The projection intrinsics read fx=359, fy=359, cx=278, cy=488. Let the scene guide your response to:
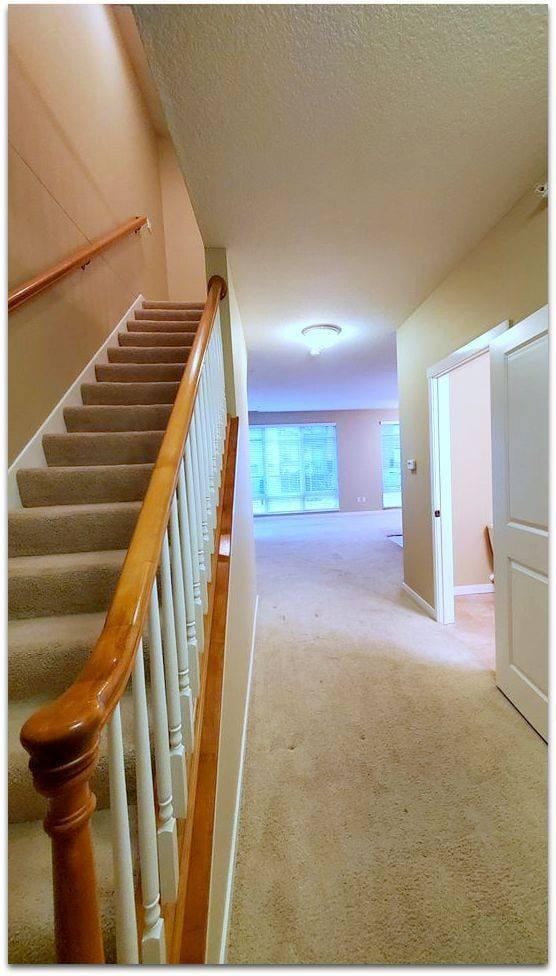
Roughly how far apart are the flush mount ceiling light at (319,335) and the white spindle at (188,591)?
8.12ft

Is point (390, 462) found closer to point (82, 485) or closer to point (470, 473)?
point (470, 473)

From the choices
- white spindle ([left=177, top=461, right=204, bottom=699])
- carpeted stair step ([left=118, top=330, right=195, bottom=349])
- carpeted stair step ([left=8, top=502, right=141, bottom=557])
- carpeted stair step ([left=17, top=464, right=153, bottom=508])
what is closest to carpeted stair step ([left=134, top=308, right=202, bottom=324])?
carpeted stair step ([left=118, top=330, right=195, bottom=349])

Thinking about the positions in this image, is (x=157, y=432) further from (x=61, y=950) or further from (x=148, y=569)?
(x=61, y=950)

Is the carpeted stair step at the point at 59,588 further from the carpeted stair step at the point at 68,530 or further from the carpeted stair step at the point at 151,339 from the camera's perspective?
the carpeted stair step at the point at 151,339

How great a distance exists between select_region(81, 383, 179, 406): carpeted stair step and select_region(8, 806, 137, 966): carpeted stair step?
2046mm

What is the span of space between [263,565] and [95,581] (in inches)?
132

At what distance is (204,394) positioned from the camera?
153 centimetres

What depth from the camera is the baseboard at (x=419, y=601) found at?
2916 mm

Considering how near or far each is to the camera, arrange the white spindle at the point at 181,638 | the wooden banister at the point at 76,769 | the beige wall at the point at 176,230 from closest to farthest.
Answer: the wooden banister at the point at 76,769
the white spindle at the point at 181,638
the beige wall at the point at 176,230

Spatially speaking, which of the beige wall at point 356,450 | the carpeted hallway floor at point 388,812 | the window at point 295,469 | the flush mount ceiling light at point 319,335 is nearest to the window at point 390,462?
the beige wall at point 356,450

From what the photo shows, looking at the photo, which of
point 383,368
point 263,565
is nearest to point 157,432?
point 263,565

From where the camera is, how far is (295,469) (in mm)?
8375

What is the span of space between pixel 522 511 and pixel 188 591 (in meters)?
1.61

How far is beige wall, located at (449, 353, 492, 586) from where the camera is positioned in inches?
136
